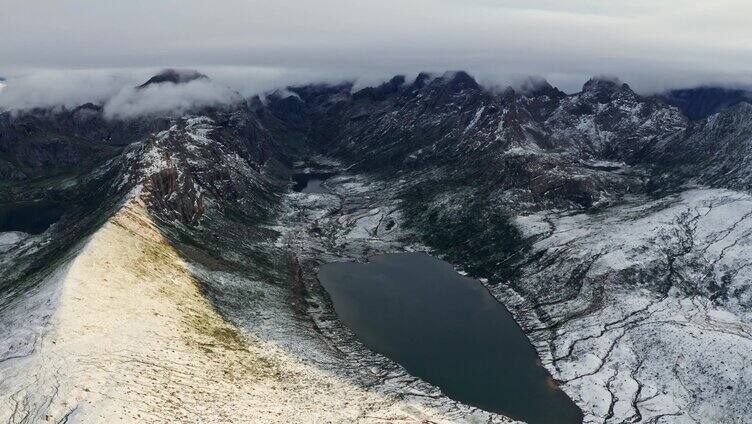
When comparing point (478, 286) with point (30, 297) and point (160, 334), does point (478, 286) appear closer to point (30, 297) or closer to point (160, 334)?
point (160, 334)

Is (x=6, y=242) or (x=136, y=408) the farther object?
(x=6, y=242)

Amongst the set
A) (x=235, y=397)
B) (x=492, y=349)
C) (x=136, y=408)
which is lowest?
(x=492, y=349)

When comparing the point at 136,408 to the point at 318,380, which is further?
the point at 318,380

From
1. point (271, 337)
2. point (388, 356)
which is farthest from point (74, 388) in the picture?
point (388, 356)

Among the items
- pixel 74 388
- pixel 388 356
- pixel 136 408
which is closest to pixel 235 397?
pixel 136 408

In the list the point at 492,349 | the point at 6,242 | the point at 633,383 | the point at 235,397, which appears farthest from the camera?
the point at 6,242

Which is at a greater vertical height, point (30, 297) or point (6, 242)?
point (30, 297)

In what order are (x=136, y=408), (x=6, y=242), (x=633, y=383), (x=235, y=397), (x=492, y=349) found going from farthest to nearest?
(x=6, y=242) → (x=492, y=349) → (x=633, y=383) → (x=235, y=397) → (x=136, y=408)

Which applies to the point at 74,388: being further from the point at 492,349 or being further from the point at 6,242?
the point at 6,242

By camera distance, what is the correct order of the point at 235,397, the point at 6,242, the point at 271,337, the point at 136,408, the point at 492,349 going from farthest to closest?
the point at 6,242 < the point at 492,349 < the point at 271,337 < the point at 235,397 < the point at 136,408
